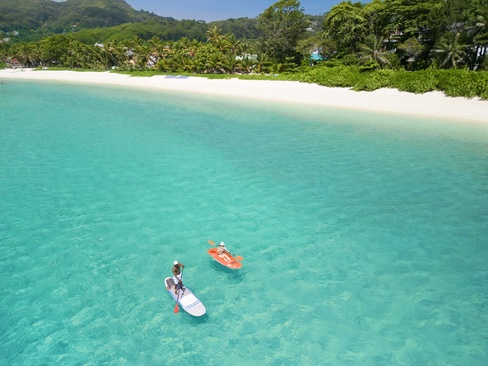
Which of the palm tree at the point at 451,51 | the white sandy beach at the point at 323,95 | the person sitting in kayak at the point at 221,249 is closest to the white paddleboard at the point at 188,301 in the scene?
the person sitting in kayak at the point at 221,249

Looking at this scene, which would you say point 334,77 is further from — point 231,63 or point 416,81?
point 231,63

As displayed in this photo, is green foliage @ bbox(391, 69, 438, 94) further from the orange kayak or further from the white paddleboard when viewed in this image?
the white paddleboard

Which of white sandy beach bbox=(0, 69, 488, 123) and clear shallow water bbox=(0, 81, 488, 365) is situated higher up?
white sandy beach bbox=(0, 69, 488, 123)

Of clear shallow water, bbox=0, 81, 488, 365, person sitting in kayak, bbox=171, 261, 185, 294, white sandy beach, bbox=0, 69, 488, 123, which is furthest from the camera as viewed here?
white sandy beach, bbox=0, 69, 488, 123

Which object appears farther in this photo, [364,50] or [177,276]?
[364,50]

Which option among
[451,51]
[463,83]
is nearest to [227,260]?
[463,83]

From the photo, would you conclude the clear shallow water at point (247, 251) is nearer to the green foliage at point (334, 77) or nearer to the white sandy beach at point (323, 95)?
the white sandy beach at point (323, 95)

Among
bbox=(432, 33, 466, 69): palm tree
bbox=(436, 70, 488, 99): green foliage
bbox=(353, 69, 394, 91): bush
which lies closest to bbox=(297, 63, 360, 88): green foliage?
bbox=(353, 69, 394, 91): bush
